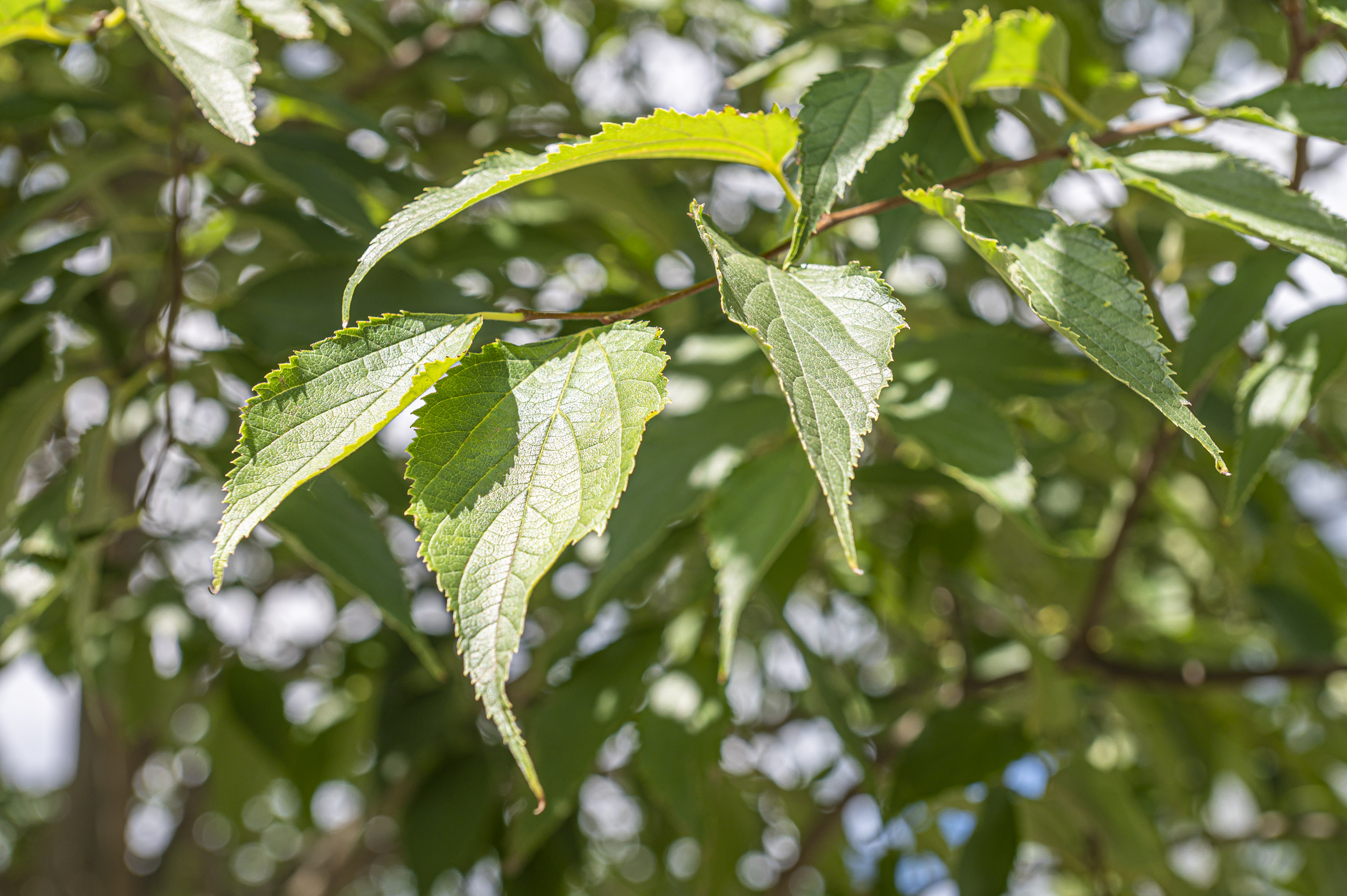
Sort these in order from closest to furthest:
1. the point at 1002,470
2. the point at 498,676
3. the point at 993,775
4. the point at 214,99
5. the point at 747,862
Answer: the point at 498,676
the point at 214,99
the point at 1002,470
the point at 993,775
the point at 747,862

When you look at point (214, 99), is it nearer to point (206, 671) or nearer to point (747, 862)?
point (206, 671)

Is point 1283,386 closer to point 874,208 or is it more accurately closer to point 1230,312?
point 1230,312

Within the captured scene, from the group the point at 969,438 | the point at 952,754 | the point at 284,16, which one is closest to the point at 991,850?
the point at 952,754

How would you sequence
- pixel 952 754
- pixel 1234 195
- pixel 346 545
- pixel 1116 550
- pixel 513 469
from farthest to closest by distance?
pixel 1116 550 < pixel 952 754 < pixel 346 545 < pixel 1234 195 < pixel 513 469

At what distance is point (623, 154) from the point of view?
16.1 inches

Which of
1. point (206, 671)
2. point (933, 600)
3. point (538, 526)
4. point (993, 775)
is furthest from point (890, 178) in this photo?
point (206, 671)

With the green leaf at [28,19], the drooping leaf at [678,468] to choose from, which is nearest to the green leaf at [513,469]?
the drooping leaf at [678,468]

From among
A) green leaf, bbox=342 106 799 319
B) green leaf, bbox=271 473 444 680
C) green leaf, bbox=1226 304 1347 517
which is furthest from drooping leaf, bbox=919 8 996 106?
green leaf, bbox=271 473 444 680

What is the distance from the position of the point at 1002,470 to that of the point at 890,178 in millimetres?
192

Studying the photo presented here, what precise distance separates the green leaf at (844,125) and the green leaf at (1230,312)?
10.4 inches

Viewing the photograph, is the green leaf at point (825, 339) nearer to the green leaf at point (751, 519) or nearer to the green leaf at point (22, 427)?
the green leaf at point (751, 519)

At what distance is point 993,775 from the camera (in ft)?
2.78

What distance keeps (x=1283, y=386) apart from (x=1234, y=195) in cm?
16

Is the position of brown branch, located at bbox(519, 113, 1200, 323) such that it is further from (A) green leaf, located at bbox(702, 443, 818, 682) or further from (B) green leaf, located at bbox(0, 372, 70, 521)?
(B) green leaf, located at bbox(0, 372, 70, 521)
